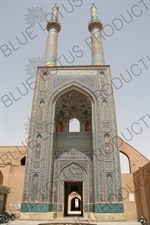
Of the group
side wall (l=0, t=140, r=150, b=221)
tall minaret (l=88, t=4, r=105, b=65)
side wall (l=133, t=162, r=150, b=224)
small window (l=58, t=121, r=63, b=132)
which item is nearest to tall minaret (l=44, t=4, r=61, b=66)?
tall minaret (l=88, t=4, r=105, b=65)

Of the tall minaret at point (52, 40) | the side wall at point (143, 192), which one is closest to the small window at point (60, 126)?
the tall minaret at point (52, 40)

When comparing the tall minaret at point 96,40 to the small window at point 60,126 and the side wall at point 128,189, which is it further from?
the side wall at point 128,189

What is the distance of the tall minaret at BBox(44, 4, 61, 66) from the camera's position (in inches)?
434

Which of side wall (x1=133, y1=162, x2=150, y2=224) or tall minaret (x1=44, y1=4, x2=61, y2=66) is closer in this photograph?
side wall (x1=133, y1=162, x2=150, y2=224)

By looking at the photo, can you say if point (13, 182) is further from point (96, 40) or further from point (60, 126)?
point (96, 40)

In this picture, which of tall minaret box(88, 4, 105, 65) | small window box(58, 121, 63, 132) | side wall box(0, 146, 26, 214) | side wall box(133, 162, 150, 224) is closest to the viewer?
side wall box(133, 162, 150, 224)

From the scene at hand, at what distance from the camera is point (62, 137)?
976 centimetres

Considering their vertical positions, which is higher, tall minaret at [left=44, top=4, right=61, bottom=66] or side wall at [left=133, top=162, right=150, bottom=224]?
tall minaret at [left=44, top=4, right=61, bottom=66]

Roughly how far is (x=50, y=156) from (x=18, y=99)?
2.69 m

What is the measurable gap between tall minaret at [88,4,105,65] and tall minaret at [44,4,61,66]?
7.29ft

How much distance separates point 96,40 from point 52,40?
270cm

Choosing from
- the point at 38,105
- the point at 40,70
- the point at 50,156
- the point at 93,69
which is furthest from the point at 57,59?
the point at 50,156

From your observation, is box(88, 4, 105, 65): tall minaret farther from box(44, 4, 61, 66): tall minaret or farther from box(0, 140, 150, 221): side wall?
box(0, 140, 150, 221): side wall

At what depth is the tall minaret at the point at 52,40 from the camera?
36.2 feet
